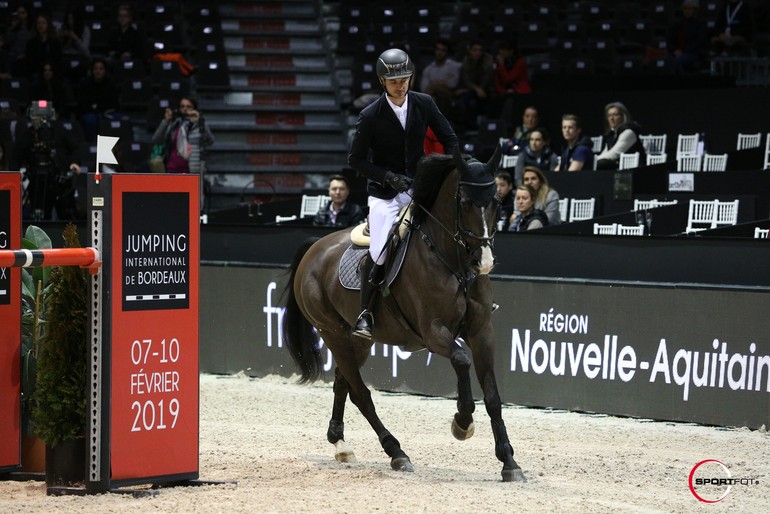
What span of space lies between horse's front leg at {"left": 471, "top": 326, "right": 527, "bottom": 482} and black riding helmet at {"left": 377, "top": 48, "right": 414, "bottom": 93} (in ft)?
5.85

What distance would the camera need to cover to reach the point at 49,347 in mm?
7020

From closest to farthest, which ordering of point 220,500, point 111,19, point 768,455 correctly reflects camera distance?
point 220,500, point 768,455, point 111,19

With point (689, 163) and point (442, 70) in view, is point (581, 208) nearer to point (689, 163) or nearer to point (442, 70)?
point (689, 163)

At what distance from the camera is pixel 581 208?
14.5 meters

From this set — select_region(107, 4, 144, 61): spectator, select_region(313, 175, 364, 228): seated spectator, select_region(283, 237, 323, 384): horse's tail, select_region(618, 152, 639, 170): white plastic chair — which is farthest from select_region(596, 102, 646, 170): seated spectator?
select_region(107, 4, 144, 61): spectator

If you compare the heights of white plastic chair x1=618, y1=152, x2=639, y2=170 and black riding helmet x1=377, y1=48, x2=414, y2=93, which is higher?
black riding helmet x1=377, y1=48, x2=414, y2=93

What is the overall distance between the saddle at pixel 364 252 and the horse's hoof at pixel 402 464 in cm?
116

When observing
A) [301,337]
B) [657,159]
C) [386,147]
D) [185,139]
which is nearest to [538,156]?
[657,159]

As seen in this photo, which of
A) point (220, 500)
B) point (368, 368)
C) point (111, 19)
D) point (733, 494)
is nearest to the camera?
point (220, 500)

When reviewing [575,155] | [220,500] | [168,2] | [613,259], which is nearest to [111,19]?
[168,2]

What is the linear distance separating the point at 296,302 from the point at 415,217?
1904 millimetres

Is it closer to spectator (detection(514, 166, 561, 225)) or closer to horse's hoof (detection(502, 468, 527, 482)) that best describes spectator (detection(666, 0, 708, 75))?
spectator (detection(514, 166, 561, 225))

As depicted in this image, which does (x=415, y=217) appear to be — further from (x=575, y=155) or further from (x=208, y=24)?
(x=208, y=24)

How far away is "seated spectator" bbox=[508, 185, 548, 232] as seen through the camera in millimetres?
12797
